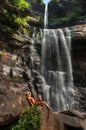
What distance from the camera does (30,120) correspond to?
1298cm

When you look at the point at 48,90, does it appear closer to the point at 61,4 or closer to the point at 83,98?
the point at 83,98

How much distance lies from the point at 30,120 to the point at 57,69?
13.6m

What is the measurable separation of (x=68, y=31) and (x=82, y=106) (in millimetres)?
8467

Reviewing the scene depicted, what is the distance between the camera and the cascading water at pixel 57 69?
74.4 feet

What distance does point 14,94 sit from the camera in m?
13.4

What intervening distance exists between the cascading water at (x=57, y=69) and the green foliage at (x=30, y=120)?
8978 millimetres

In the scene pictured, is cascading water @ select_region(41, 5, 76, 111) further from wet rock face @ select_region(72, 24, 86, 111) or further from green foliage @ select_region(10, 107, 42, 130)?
green foliage @ select_region(10, 107, 42, 130)

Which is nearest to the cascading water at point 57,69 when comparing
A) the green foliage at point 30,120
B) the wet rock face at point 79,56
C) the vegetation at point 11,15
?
the wet rock face at point 79,56

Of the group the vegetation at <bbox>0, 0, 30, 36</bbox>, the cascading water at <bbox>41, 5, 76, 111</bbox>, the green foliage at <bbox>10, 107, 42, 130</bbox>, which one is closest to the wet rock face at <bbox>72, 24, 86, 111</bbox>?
the cascading water at <bbox>41, 5, 76, 111</bbox>

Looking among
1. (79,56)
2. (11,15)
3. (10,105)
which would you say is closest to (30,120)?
(10,105)

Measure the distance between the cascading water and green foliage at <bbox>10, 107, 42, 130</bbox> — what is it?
8.98m

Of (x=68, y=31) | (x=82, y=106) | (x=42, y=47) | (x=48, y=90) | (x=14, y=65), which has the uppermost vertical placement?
(x=68, y=31)

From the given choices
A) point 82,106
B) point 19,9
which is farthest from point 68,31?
point 82,106

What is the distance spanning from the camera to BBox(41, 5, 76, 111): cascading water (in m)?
22.7
